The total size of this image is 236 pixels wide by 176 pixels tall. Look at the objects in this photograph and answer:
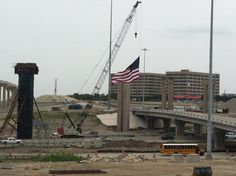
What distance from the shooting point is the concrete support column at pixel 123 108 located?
144 metres

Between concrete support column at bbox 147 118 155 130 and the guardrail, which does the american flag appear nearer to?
the guardrail

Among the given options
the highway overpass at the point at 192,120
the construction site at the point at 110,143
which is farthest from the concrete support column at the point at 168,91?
the highway overpass at the point at 192,120

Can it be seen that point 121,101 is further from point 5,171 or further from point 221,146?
point 5,171

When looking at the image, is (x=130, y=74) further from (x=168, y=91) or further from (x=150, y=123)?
(x=168, y=91)

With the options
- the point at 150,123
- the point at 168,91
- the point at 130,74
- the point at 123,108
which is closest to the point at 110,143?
the point at 130,74

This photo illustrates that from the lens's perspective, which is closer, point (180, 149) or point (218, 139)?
point (180, 149)

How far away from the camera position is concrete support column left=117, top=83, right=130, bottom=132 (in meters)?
144

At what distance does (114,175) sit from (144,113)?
107109mm

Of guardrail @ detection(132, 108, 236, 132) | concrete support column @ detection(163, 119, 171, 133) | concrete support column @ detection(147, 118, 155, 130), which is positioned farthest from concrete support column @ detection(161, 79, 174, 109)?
concrete support column @ detection(163, 119, 171, 133)

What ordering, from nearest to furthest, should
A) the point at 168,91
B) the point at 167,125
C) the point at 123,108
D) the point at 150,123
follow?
the point at 123,108 < the point at 167,125 < the point at 150,123 < the point at 168,91

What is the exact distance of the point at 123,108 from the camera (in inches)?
5763

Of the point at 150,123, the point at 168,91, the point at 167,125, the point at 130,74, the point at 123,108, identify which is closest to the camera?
the point at 130,74

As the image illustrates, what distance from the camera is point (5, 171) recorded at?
168 feet

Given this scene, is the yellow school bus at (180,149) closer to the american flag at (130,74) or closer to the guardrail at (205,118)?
the guardrail at (205,118)
